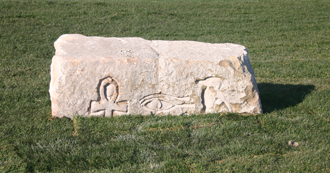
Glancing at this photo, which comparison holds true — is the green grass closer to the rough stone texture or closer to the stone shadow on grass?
the stone shadow on grass

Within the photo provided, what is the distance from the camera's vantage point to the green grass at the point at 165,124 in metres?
3.35

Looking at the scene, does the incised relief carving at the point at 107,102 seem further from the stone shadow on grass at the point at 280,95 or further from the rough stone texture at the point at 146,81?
the stone shadow on grass at the point at 280,95

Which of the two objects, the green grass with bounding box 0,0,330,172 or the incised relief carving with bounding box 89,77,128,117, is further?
the incised relief carving with bounding box 89,77,128,117

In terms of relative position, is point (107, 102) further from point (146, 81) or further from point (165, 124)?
point (165, 124)

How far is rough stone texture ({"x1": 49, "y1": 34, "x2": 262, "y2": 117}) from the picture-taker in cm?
405

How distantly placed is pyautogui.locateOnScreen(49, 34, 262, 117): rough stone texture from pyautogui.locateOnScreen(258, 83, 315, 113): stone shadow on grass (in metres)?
0.61

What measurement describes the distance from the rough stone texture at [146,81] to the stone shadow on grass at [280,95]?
0.61 meters

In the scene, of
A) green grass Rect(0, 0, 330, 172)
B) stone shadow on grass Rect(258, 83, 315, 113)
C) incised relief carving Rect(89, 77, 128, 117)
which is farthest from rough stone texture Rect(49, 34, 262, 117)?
stone shadow on grass Rect(258, 83, 315, 113)

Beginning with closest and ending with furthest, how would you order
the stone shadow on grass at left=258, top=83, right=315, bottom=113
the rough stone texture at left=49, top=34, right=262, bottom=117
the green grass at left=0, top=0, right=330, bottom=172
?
the green grass at left=0, top=0, right=330, bottom=172, the rough stone texture at left=49, top=34, right=262, bottom=117, the stone shadow on grass at left=258, top=83, right=315, bottom=113

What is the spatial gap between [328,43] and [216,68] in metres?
6.42

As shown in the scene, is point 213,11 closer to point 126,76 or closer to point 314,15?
point 314,15

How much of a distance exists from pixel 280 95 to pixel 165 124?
233 centimetres

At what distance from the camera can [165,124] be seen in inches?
162

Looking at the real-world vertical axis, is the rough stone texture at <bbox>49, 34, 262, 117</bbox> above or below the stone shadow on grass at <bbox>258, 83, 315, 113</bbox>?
above
